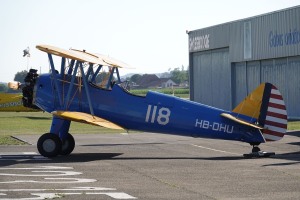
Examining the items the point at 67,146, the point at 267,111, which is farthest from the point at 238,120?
the point at 67,146

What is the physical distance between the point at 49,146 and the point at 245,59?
96.0ft

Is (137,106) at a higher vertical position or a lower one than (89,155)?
higher

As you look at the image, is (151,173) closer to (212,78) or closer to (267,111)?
(267,111)

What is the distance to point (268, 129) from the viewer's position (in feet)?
64.2

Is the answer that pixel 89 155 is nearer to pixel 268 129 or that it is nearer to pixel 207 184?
pixel 268 129

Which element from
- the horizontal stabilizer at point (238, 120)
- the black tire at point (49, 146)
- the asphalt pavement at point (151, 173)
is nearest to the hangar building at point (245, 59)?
the asphalt pavement at point (151, 173)

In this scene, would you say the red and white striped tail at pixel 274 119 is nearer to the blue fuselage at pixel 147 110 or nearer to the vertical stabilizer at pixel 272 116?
the vertical stabilizer at pixel 272 116

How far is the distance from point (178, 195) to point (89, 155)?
843 centimetres

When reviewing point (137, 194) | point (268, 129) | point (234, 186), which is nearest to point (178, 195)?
point (137, 194)

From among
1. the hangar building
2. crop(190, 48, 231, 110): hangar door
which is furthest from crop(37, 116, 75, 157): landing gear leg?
crop(190, 48, 231, 110): hangar door

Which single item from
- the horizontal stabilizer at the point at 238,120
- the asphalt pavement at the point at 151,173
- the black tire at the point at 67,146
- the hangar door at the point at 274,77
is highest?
the hangar door at the point at 274,77

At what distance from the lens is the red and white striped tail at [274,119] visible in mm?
19500

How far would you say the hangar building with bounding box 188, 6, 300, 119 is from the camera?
137 ft

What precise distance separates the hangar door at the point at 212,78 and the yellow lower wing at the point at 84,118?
3057 cm
